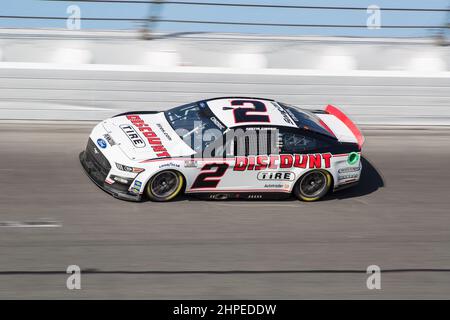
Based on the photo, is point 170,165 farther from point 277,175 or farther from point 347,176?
point 347,176

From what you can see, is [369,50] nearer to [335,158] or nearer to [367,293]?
[335,158]

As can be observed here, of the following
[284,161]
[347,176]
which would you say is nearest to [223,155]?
[284,161]

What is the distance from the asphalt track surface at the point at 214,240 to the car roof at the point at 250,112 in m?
1.16

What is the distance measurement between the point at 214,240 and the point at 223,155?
130 cm

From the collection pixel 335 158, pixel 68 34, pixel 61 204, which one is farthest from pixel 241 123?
pixel 68 34

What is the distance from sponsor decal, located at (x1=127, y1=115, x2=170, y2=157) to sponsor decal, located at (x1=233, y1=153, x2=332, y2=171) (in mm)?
1024

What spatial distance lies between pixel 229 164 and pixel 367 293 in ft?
8.70

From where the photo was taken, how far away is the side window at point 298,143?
9.72 m

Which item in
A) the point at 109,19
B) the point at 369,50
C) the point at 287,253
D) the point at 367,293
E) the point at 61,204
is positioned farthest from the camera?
the point at 369,50

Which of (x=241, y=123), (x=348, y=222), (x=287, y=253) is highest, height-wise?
(x=241, y=123)

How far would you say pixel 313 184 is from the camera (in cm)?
1004

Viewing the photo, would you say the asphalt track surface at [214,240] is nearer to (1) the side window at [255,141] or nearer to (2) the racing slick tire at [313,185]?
(2) the racing slick tire at [313,185]

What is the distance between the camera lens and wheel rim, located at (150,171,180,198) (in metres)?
9.34

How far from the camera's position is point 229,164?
9453 mm
